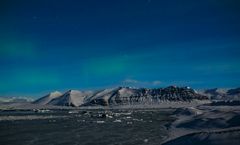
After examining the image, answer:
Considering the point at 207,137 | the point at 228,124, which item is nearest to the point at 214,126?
the point at 228,124

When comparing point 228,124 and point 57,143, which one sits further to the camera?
point 228,124

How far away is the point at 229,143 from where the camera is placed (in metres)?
24.5

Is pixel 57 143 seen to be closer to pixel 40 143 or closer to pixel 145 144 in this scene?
pixel 40 143

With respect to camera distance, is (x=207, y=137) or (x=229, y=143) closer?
(x=229, y=143)

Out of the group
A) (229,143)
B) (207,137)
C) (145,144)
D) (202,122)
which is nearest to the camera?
(229,143)

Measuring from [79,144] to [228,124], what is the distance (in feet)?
72.1

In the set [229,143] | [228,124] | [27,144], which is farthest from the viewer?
[228,124]

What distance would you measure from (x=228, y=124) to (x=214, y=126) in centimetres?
261

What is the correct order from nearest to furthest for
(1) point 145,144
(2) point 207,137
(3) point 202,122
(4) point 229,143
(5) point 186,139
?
(4) point 229,143 < (2) point 207,137 < (5) point 186,139 < (1) point 145,144 < (3) point 202,122

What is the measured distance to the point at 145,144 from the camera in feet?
118

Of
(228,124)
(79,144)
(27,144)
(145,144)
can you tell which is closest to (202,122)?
(228,124)

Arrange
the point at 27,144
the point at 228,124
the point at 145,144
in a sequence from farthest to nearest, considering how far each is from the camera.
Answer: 1. the point at 228,124
2. the point at 27,144
3. the point at 145,144

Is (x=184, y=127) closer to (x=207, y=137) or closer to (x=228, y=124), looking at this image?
(x=228, y=124)

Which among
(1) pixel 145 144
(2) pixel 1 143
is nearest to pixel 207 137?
(1) pixel 145 144
